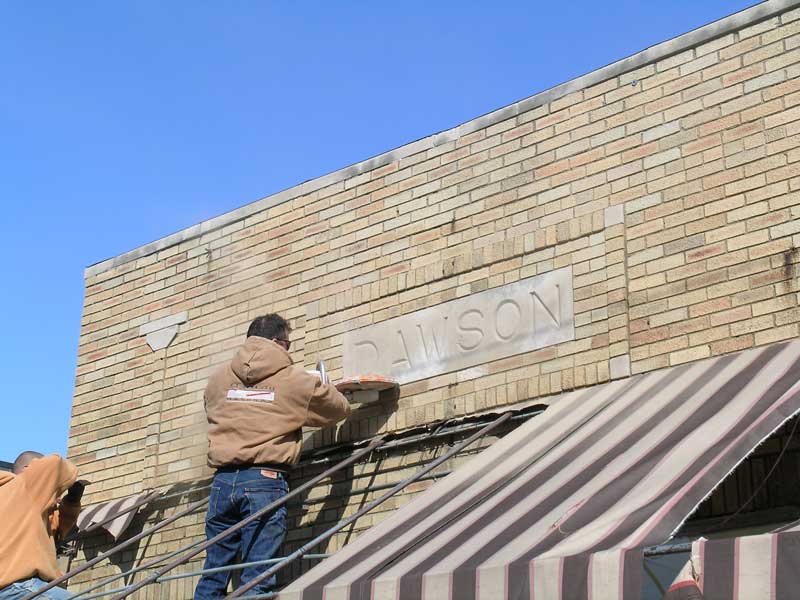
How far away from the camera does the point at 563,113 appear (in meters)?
8.74

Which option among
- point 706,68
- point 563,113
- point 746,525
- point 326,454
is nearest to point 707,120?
point 706,68

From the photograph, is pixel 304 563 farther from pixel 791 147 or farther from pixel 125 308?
pixel 791 147

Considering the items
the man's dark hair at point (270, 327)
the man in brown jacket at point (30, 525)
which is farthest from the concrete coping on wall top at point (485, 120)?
→ the man in brown jacket at point (30, 525)

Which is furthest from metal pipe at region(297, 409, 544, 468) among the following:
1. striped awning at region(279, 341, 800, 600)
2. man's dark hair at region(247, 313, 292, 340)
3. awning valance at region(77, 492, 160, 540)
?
awning valance at region(77, 492, 160, 540)

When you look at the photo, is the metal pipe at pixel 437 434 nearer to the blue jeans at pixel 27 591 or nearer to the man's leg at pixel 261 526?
the man's leg at pixel 261 526

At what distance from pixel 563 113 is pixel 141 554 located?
16.0 feet

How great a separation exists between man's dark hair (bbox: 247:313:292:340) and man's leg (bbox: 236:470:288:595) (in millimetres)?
968

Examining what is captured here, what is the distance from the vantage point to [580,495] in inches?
Result: 242

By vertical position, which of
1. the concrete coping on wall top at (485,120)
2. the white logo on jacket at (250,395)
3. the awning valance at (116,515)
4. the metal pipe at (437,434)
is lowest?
the awning valance at (116,515)

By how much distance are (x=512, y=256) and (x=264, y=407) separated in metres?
1.91

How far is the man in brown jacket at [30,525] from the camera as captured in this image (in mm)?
7531

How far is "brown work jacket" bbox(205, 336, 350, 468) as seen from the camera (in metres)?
8.28

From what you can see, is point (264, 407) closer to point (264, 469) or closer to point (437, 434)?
point (264, 469)

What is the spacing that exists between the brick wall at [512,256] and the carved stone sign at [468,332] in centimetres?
8
